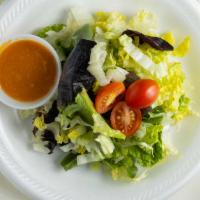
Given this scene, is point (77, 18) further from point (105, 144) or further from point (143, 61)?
point (105, 144)

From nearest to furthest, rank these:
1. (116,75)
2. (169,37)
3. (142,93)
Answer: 1. (142,93)
2. (116,75)
3. (169,37)

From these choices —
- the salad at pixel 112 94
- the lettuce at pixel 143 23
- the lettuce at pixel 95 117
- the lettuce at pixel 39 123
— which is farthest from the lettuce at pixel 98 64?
the lettuce at pixel 39 123

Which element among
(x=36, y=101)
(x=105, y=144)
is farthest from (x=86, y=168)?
(x=36, y=101)

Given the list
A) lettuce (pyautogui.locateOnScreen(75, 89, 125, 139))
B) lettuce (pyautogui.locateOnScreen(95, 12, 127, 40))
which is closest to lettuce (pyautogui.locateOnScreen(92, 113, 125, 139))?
lettuce (pyautogui.locateOnScreen(75, 89, 125, 139))

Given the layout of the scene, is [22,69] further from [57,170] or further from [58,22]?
[57,170]

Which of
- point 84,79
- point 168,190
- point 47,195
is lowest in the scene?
point 47,195

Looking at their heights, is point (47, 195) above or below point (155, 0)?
below

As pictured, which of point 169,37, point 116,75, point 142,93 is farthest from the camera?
point 169,37

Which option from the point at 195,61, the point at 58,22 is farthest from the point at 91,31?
the point at 195,61
